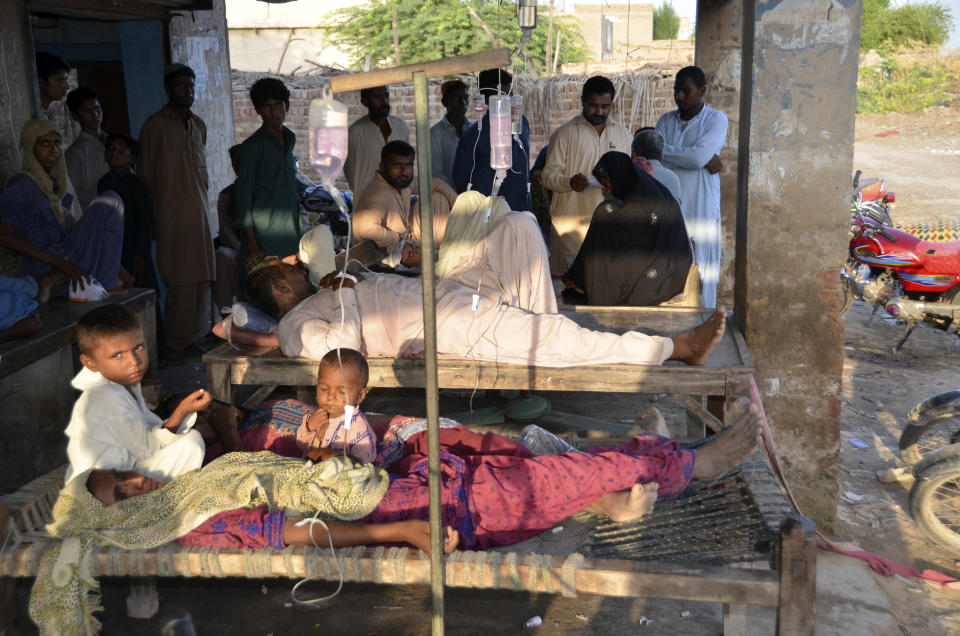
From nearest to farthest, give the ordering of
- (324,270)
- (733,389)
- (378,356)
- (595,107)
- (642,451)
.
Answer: (642,451)
(733,389)
(378,356)
(324,270)
(595,107)

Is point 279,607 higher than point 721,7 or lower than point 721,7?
lower

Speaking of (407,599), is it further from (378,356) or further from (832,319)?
(832,319)

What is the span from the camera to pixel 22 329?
419 centimetres

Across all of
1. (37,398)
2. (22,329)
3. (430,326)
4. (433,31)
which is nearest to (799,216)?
(430,326)

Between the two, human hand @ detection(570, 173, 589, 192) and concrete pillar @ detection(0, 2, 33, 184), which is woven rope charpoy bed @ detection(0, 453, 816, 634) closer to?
concrete pillar @ detection(0, 2, 33, 184)

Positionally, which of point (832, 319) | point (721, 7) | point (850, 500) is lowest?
point (850, 500)

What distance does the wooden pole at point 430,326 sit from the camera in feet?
6.32

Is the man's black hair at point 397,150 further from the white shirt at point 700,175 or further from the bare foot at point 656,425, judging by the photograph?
the bare foot at point 656,425

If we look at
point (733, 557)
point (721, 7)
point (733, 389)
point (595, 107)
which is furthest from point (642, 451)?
point (721, 7)

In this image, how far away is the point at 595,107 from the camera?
593cm

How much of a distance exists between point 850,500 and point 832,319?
1176 mm

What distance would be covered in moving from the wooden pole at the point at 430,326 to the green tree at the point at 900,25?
27640 mm

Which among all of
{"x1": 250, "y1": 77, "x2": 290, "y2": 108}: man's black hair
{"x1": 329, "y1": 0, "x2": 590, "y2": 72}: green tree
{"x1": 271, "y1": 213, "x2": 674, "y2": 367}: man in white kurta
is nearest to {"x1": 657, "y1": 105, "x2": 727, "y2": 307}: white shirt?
{"x1": 271, "y1": 213, "x2": 674, "y2": 367}: man in white kurta

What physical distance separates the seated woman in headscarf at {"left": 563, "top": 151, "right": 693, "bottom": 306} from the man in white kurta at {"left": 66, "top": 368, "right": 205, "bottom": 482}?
2768mm
